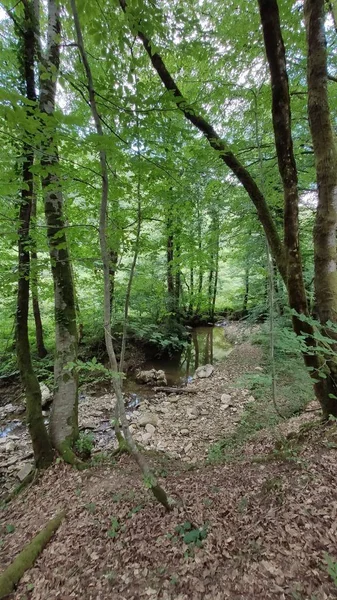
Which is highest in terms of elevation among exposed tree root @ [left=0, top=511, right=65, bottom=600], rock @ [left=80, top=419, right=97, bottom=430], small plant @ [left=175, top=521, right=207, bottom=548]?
small plant @ [left=175, top=521, right=207, bottom=548]

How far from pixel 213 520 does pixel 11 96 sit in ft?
12.9

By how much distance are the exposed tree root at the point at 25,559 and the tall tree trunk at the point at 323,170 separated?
331cm

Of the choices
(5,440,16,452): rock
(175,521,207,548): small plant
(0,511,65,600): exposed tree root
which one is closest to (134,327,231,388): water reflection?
(5,440,16,452): rock

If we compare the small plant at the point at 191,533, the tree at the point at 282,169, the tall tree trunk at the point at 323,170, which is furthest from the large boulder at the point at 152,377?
the tall tree trunk at the point at 323,170

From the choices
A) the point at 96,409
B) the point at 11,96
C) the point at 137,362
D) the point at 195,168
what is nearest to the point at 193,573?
the point at 11,96

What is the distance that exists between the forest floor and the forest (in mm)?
16

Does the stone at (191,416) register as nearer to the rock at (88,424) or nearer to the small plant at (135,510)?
the rock at (88,424)

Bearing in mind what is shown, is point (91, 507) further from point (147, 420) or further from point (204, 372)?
point (204, 372)

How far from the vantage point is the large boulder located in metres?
7.88

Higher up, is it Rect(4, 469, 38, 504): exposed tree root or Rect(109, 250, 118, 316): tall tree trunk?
Rect(109, 250, 118, 316): tall tree trunk

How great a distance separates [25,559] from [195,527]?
1.62 meters

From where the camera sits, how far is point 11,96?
5.95 ft

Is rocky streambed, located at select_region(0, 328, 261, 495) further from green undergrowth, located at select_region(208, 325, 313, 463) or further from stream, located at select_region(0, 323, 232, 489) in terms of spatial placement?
green undergrowth, located at select_region(208, 325, 313, 463)

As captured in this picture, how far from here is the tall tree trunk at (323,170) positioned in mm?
2709
